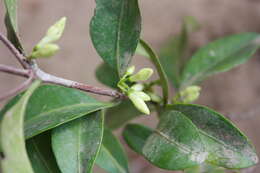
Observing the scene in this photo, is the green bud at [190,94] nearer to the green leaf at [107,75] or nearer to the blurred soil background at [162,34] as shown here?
the green leaf at [107,75]

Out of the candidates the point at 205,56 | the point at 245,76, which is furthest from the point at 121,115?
the point at 245,76

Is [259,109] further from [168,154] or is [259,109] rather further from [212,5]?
[168,154]

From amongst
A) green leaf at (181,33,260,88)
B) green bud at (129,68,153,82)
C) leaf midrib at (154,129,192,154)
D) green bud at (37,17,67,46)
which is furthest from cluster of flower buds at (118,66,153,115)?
green leaf at (181,33,260,88)

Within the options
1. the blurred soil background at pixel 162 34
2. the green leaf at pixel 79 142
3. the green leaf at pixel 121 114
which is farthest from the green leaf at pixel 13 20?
the blurred soil background at pixel 162 34

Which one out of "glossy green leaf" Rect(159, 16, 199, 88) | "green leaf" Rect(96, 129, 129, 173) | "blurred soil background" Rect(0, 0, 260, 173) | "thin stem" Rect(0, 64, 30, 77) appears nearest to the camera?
"thin stem" Rect(0, 64, 30, 77)

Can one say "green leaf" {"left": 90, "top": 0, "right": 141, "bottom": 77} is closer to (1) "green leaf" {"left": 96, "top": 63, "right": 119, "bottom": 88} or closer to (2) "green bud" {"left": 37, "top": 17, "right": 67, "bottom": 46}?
(2) "green bud" {"left": 37, "top": 17, "right": 67, "bottom": 46}
